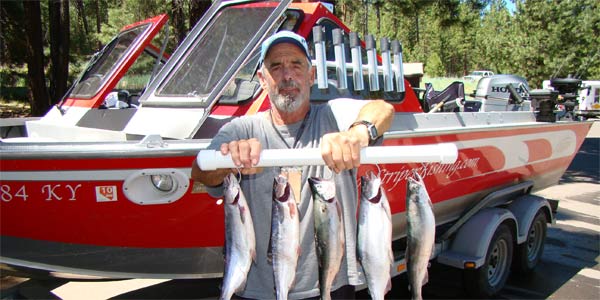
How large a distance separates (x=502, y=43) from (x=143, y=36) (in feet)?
102

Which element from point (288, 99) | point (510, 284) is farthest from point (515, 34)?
point (288, 99)

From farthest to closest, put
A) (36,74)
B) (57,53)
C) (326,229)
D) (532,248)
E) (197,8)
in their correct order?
1. (57,53)
2. (36,74)
3. (197,8)
4. (532,248)
5. (326,229)

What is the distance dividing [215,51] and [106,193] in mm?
1602

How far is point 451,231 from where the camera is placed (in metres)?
4.48

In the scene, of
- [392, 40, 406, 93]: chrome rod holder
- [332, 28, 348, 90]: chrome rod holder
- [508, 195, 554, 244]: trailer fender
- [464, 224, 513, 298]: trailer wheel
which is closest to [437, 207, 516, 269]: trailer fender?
[464, 224, 513, 298]: trailer wheel

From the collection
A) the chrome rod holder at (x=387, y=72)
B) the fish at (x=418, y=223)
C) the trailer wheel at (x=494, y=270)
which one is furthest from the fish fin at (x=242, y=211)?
the trailer wheel at (x=494, y=270)

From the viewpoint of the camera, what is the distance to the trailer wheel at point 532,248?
516cm

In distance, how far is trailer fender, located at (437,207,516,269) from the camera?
427 cm

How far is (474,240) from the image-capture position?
4340 millimetres

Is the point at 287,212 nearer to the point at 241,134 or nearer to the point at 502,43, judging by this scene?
the point at 241,134

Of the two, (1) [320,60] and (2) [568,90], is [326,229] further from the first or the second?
(2) [568,90]

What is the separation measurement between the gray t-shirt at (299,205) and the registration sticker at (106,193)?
100 cm

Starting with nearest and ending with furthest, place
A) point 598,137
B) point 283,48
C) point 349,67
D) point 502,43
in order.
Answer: point 283,48 < point 349,67 < point 598,137 < point 502,43

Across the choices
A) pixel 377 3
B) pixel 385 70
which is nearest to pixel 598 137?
pixel 377 3
